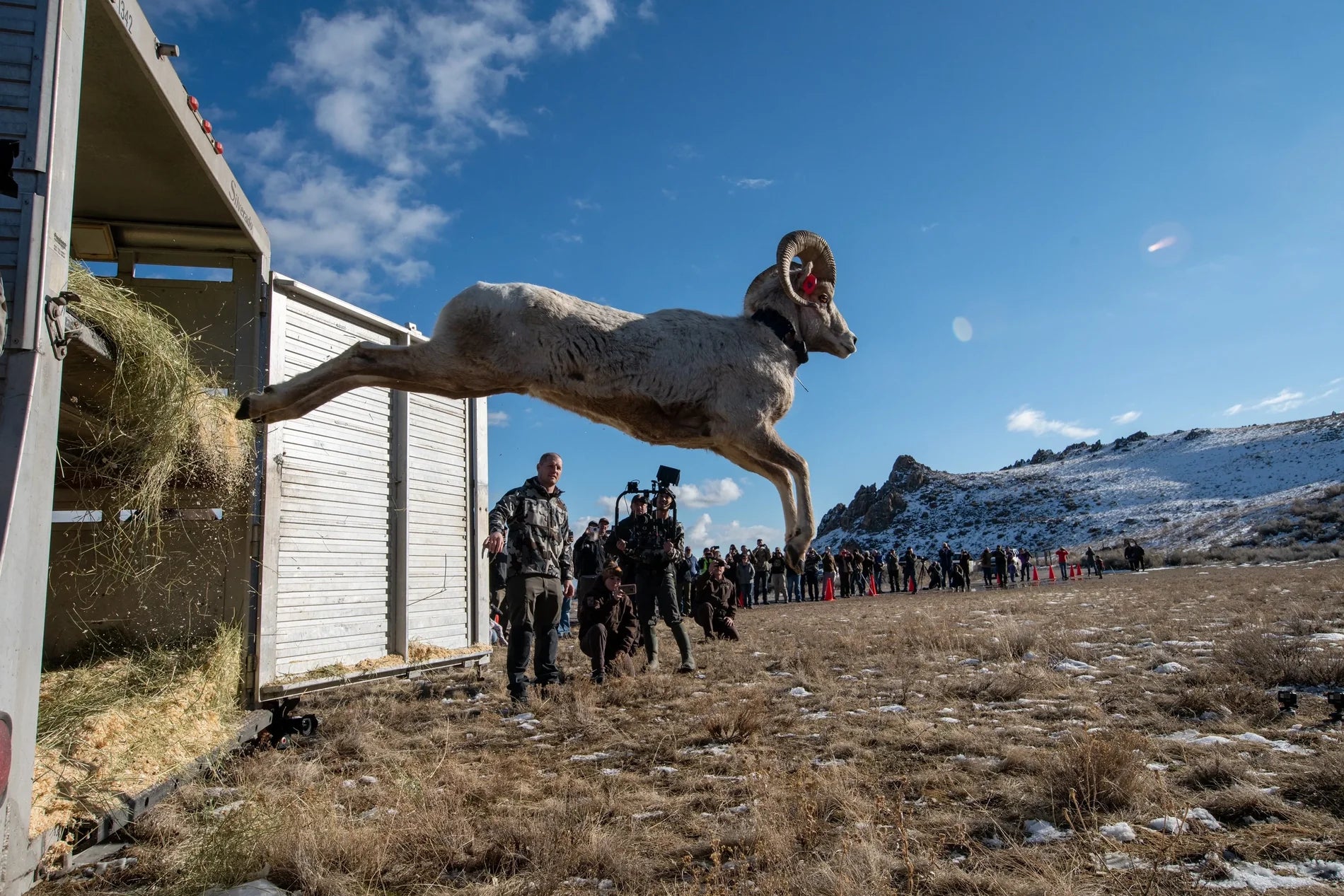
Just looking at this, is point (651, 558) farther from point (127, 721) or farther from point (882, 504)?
point (882, 504)

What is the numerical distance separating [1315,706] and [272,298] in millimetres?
8350

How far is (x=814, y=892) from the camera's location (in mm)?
2512

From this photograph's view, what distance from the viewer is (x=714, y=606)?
12344 millimetres

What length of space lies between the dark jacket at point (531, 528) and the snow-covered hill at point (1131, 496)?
60.2 meters

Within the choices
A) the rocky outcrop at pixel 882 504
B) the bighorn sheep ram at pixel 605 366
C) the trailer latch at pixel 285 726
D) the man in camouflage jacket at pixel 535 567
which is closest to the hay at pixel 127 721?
the trailer latch at pixel 285 726

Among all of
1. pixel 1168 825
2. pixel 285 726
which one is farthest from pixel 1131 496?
pixel 285 726

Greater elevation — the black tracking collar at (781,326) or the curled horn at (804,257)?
the curled horn at (804,257)

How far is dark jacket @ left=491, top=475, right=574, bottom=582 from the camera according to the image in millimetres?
6688

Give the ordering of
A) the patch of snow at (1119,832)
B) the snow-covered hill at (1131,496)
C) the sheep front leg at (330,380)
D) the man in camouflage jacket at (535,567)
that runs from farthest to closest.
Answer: the snow-covered hill at (1131,496) < the man in camouflage jacket at (535,567) < the sheep front leg at (330,380) < the patch of snow at (1119,832)

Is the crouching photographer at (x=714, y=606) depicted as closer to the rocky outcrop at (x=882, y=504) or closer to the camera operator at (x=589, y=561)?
the camera operator at (x=589, y=561)

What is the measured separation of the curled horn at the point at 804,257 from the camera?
479 centimetres

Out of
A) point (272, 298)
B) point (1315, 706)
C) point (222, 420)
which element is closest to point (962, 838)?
point (1315, 706)

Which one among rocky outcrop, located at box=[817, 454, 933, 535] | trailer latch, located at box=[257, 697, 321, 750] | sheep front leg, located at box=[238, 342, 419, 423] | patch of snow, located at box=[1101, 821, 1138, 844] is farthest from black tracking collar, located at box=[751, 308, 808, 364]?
rocky outcrop, located at box=[817, 454, 933, 535]

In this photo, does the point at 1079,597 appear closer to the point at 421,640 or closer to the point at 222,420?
the point at 421,640
